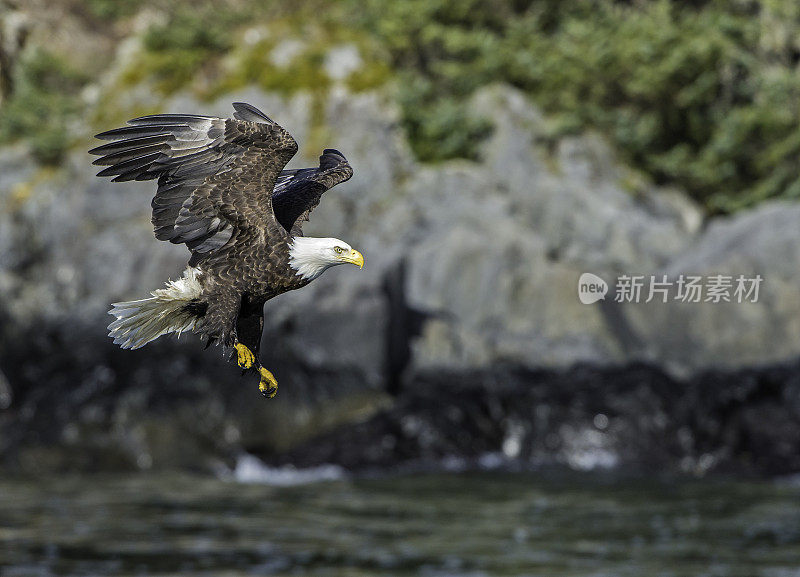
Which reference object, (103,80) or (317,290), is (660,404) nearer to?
(317,290)

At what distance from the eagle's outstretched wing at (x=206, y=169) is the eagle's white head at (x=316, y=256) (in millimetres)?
244

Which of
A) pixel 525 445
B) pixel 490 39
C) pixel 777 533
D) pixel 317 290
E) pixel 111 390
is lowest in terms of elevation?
pixel 777 533

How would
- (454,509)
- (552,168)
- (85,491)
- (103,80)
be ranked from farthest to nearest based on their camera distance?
(103,80) → (552,168) → (85,491) → (454,509)

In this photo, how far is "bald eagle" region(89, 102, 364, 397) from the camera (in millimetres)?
5508

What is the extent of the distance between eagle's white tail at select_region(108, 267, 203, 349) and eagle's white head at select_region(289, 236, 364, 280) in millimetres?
602

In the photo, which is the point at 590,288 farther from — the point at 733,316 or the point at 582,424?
the point at 733,316

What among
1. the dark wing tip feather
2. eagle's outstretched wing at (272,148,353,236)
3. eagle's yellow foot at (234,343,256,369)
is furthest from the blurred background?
eagle's yellow foot at (234,343,256,369)

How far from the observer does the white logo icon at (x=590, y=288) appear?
2100 cm

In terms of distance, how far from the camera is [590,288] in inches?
827

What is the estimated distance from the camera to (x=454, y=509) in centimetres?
1825

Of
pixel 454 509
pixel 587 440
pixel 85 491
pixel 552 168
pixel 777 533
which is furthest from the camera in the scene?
pixel 552 168

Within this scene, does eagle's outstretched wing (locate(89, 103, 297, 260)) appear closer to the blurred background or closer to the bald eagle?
the bald eagle

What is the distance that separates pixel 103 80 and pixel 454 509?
14375 millimetres

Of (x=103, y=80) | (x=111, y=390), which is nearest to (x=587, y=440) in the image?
(x=111, y=390)
